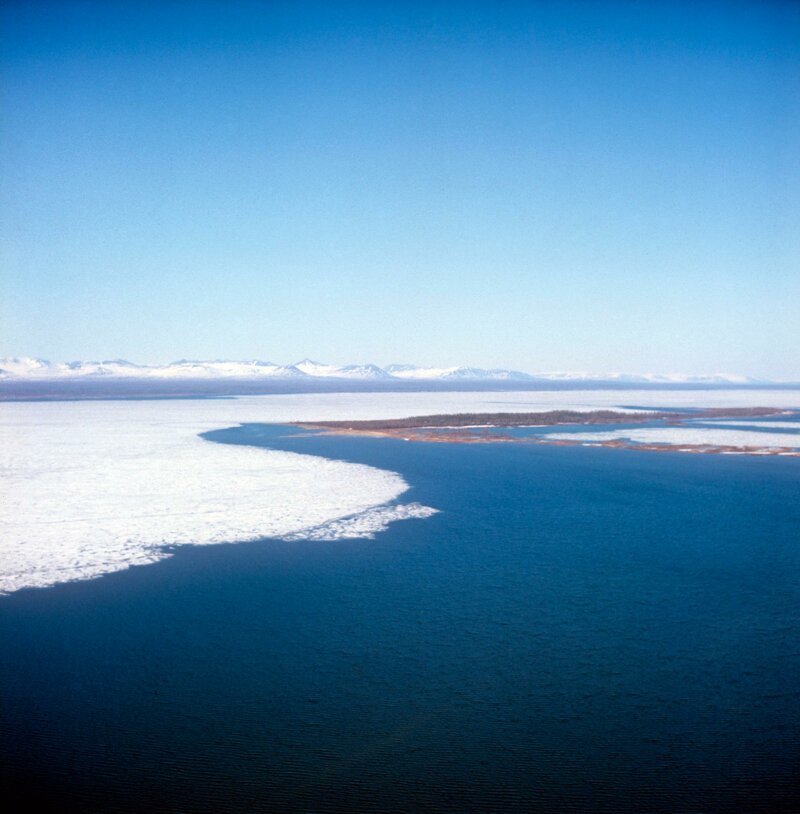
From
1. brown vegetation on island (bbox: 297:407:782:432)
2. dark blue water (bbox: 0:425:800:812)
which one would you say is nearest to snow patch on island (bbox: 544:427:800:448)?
brown vegetation on island (bbox: 297:407:782:432)

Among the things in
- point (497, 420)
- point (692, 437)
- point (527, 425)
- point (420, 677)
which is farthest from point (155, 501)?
point (497, 420)

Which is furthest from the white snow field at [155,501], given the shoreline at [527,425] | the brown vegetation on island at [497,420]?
the brown vegetation on island at [497,420]

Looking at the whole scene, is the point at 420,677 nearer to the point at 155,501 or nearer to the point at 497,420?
the point at 155,501

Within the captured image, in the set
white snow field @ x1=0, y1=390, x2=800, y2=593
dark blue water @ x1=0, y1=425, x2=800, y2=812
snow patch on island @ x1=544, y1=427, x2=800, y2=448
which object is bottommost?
dark blue water @ x1=0, y1=425, x2=800, y2=812

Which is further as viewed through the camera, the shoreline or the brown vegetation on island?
the brown vegetation on island

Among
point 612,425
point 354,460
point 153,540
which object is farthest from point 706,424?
point 153,540

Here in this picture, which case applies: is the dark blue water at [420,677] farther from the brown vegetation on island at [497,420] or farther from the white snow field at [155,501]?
the brown vegetation on island at [497,420]

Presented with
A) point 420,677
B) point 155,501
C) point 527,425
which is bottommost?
point 420,677

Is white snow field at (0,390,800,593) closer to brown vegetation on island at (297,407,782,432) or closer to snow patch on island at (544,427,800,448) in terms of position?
brown vegetation on island at (297,407,782,432)
